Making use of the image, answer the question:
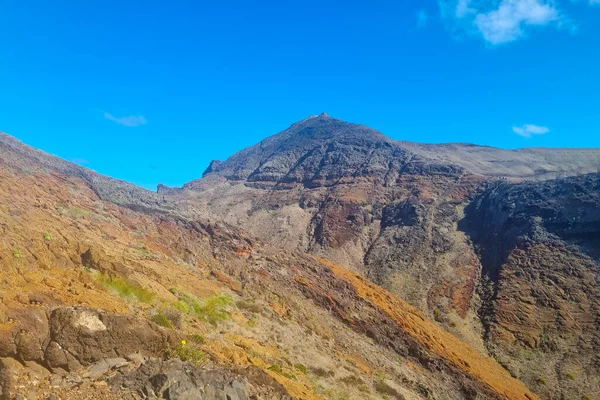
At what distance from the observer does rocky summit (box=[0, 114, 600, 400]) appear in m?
8.12

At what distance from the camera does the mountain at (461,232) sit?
107 feet

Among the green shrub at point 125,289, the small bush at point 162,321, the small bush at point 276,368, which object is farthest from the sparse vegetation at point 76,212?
the small bush at point 276,368

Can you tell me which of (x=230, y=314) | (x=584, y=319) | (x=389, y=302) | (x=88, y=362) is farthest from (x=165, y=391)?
(x=584, y=319)

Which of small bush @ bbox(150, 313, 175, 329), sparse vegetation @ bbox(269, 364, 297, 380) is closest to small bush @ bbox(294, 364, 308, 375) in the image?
sparse vegetation @ bbox(269, 364, 297, 380)

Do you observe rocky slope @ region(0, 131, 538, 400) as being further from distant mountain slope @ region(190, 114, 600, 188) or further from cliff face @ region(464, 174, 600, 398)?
distant mountain slope @ region(190, 114, 600, 188)

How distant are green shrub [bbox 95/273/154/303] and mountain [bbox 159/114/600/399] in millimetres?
28353

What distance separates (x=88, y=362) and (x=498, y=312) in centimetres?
3634

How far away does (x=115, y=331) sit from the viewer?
827 centimetres

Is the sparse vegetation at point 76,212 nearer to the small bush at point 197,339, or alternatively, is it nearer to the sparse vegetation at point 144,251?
the sparse vegetation at point 144,251

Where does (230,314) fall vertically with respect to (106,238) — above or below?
below

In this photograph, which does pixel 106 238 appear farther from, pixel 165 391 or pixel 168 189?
pixel 168 189

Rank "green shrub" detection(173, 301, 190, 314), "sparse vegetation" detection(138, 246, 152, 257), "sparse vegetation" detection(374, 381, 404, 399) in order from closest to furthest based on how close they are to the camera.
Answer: "green shrub" detection(173, 301, 190, 314) < "sparse vegetation" detection(374, 381, 404, 399) < "sparse vegetation" detection(138, 246, 152, 257)

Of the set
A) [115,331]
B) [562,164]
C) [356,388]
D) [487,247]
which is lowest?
[356,388]

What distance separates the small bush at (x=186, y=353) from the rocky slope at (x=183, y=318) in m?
0.03
